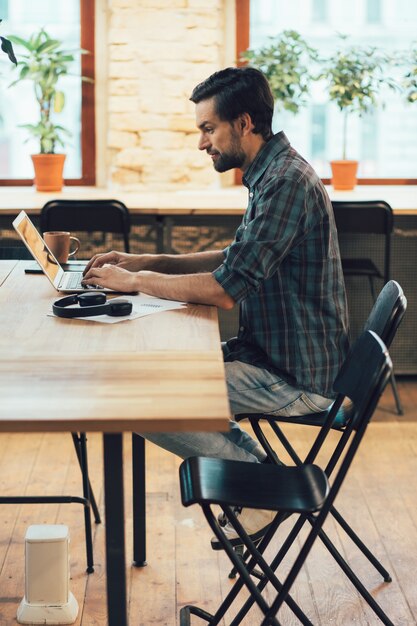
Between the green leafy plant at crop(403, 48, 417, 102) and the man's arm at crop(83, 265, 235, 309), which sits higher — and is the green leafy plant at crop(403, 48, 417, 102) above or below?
above

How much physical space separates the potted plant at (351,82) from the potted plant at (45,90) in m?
1.43

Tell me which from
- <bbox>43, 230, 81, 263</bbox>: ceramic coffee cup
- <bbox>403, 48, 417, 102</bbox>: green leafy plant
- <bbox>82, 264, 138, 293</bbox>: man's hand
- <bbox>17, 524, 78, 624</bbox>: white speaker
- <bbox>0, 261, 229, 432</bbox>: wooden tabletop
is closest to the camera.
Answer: <bbox>0, 261, 229, 432</bbox>: wooden tabletop

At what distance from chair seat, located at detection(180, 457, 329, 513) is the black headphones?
0.43 meters

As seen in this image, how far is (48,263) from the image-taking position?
9.32ft

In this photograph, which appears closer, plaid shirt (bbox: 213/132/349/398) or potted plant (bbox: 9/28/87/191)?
plaid shirt (bbox: 213/132/349/398)

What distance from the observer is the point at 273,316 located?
102 inches

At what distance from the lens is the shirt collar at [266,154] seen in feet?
8.73

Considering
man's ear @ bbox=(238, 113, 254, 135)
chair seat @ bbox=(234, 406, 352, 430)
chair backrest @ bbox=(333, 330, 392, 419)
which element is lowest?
chair seat @ bbox=(234, 406, 352, 430)

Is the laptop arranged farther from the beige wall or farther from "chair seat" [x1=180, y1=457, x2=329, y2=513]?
the beige wall

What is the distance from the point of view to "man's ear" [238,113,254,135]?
2.68m

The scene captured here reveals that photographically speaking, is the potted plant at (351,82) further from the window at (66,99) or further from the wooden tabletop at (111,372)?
the wooden tabletop at (111,372)

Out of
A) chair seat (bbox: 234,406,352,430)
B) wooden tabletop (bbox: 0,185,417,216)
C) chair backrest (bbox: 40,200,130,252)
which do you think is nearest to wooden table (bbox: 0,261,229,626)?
chair seat (bbox: 234,406,352,430)

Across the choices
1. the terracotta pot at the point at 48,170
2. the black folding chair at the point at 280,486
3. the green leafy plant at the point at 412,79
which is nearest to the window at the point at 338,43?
the green leafy plant at the point at 412,79

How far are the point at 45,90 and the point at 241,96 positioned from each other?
2.72 m
